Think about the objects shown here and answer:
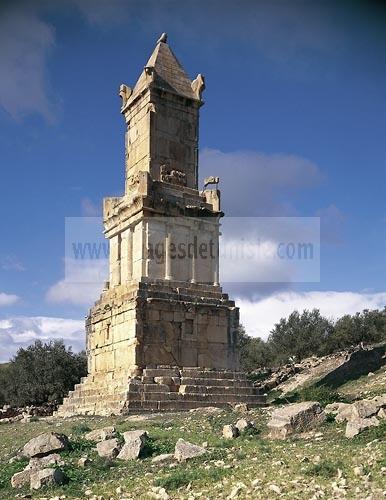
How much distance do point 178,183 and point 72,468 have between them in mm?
12211

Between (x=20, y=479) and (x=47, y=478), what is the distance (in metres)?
0.67

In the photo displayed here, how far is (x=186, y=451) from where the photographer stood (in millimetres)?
9820

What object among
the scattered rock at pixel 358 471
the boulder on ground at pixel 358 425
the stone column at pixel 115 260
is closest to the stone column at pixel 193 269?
the stone column at pixel 115 260

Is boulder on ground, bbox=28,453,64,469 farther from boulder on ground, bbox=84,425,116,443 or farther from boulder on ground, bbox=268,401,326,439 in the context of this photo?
boulder on ground, bbox=268,401,326,439

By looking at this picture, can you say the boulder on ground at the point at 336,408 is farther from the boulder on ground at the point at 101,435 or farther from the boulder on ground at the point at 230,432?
the boulder on ground at the point at 101,435

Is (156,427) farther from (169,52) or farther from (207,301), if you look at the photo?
(169,52)

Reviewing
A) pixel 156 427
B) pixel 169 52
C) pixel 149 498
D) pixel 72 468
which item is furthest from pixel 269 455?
pixel 169 52

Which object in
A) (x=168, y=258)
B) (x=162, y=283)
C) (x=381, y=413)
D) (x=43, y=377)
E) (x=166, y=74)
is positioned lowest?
(x=43, y=377)

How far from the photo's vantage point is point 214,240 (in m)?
20.6

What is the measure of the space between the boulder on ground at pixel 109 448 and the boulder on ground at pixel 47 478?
1.35 metres

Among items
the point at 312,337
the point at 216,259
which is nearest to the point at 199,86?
the point at 216,259

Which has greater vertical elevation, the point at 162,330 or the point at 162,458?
the point at 162,330

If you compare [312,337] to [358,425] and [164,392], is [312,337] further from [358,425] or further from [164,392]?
[358,425]

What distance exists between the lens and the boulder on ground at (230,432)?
11265 millimetres
